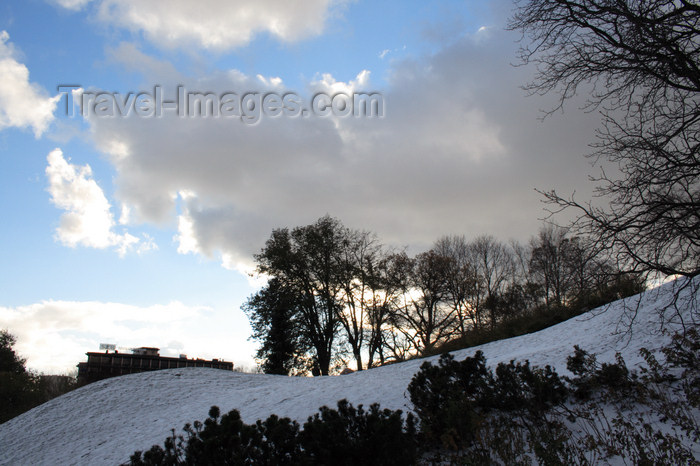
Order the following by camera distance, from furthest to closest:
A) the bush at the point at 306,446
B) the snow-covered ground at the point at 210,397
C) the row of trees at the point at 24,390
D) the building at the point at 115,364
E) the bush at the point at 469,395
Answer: the building at the point at 115,364 < the row of trees at the point at 24,390 < the snow-covered ground at the point at 210,397 < the bush at the point at 469,395 < the bush at the point at 306,446

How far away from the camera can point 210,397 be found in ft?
43.5

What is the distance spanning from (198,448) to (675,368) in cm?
718

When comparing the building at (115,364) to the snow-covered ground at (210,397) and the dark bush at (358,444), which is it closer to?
the snow-covered ground at (210,397)

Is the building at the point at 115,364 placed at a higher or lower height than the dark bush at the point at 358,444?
lower

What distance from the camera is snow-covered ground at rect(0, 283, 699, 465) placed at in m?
9.32

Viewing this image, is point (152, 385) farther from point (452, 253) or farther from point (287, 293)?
point (452, 253)

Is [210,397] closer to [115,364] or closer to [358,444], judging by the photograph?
[358,444]

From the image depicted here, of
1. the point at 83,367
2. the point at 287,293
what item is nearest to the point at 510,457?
the point at 287,293

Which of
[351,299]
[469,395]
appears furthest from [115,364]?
[469,395]

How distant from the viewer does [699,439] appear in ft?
15.5

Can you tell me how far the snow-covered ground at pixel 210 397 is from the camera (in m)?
9.32

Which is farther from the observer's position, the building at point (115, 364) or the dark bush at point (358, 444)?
the building at point (115, 364)

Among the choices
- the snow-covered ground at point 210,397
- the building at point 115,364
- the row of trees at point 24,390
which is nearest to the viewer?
the snow-covered ground at point 210,397

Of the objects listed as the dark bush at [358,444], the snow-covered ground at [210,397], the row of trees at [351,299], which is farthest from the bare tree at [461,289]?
the dark bush at [358,444]
